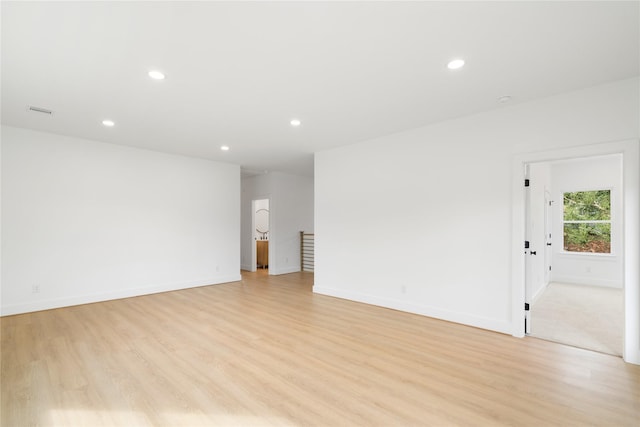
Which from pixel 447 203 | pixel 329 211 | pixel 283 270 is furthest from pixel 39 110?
pixel 283 270

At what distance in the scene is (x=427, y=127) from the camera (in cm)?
422

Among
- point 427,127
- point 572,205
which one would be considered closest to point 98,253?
point 427,127

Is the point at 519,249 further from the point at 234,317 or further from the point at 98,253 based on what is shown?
the point at 98,253

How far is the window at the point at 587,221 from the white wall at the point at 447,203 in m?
4.69

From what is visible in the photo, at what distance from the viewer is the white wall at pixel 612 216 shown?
5.99m

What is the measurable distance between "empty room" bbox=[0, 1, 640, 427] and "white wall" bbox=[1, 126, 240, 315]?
3cm

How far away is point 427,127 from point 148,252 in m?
5.39

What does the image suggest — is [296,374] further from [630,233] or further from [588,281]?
[588,281]

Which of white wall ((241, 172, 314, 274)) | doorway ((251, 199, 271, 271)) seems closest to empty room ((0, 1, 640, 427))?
white wall ((241, 172, 314, 274))

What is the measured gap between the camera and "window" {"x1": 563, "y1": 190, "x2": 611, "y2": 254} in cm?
624

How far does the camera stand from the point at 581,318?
4.00 metres

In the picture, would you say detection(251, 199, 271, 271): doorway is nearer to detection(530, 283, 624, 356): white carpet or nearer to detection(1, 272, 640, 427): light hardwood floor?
detection(1, 272, 640, 427): light hardwood floor

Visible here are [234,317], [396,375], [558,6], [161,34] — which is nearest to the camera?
[558,6]

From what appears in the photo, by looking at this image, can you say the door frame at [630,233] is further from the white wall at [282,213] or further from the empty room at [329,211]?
the white wall at [282,213]
